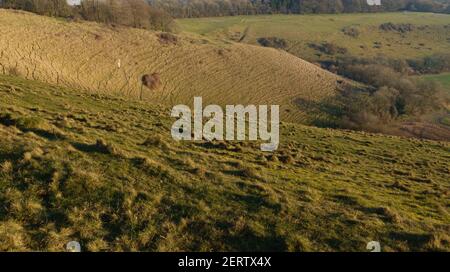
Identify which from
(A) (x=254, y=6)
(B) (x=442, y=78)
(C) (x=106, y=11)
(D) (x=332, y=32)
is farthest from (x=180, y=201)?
(A) (x=254, y=6)

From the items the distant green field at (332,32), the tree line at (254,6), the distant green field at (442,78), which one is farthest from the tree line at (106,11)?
the distant green field at (442,78)

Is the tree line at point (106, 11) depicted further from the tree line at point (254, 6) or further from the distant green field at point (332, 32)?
the tree line at point (254, 6)

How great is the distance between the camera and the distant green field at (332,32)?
5578 inches

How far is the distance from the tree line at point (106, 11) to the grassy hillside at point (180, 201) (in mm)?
73057

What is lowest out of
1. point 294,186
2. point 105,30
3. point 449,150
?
point 449,150

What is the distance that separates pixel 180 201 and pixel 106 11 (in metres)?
89.2

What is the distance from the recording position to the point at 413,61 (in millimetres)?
140875

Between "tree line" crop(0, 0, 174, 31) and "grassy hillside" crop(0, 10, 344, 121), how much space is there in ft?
41.5

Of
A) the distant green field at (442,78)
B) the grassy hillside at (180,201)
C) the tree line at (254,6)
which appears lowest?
the distant green field at (442,78)

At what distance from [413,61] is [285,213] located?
14354 centimetres

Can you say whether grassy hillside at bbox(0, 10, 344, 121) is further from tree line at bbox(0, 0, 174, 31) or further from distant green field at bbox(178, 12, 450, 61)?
distant green field at bbox(178, 12, 450, 61)

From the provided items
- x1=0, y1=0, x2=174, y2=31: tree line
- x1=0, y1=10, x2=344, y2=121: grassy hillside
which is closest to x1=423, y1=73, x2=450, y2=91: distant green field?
x1=0, y1=10, x2=344, y2=121: grassy hillside

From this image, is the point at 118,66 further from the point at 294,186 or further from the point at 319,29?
the point at 319,29
